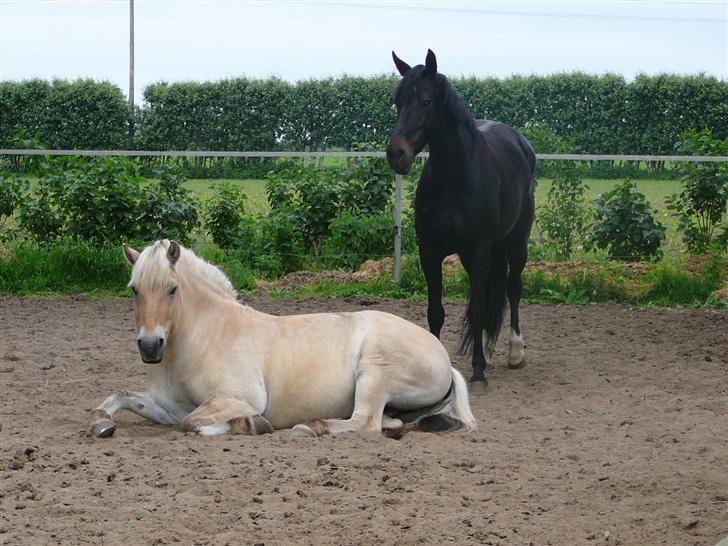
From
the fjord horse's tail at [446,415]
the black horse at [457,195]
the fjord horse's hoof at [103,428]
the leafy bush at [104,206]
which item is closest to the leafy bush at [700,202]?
the black horse at [457,195]

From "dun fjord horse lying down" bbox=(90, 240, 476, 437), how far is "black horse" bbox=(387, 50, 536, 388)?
152 centimetres

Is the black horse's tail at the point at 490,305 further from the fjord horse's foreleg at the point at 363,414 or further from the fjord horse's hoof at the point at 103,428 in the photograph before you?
the fjord horse's hoof at the point at 103,428

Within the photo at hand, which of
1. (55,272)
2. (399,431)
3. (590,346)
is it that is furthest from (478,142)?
(55,272)

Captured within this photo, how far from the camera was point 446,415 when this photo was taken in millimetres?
5738

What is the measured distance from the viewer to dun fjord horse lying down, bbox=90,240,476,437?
5.43 metres

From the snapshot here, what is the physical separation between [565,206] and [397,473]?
23.2 ft

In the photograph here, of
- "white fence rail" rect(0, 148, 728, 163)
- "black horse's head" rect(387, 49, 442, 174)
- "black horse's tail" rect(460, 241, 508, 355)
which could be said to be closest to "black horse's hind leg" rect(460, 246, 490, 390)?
"black horse's tail" rect(460, 241, 508, 355)

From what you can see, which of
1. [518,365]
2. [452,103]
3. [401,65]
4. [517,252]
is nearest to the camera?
[452,103]

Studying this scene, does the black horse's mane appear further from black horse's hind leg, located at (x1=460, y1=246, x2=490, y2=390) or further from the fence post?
the fence post

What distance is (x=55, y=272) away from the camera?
11.1 metres

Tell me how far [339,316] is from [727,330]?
184 inches

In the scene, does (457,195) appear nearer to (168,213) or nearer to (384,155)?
(384,155)

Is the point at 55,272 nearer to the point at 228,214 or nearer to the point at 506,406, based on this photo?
the point at 228,214

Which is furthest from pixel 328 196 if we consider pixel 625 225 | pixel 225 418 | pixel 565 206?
pixel 225 418
